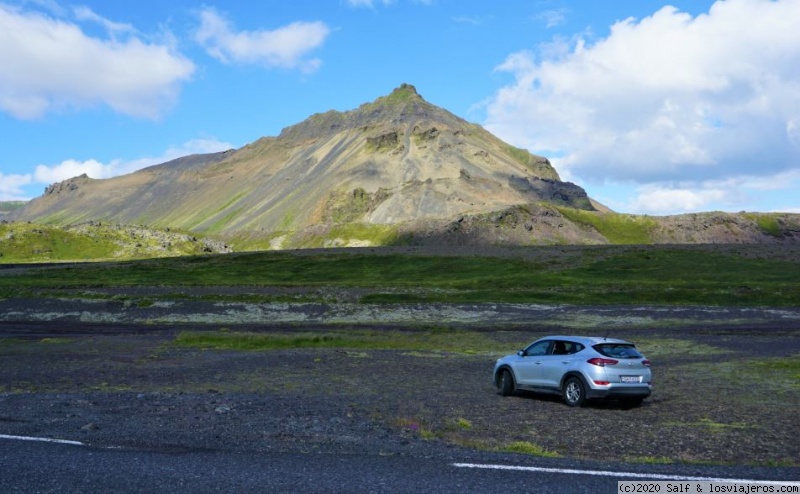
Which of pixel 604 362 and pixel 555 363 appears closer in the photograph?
pixel 604 362

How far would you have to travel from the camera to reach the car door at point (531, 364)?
951 inches

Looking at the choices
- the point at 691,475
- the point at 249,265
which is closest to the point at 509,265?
the point at 249,265

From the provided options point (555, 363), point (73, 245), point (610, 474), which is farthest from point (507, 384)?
point (73, 245)

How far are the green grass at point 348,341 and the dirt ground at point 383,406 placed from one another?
3.71m

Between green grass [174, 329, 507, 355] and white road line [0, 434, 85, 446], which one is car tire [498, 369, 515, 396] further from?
green grass [174, 329, 507, 355]

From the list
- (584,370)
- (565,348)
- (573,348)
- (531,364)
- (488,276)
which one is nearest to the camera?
(584,370)

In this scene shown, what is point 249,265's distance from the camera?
461 feet

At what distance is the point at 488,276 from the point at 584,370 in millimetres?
91376

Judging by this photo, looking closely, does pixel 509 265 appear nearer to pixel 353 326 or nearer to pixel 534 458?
pixel 353 326

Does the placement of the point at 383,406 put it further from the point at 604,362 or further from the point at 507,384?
the point at 604,362

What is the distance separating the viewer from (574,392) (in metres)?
22.6

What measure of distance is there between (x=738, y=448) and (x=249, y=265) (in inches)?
5146

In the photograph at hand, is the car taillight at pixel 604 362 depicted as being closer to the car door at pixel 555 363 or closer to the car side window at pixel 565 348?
the car side window at pixel 565 348

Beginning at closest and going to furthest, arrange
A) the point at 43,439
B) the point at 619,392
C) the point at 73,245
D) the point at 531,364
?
the point at 43,439 → the point at 619,392 → the point at 531,364 → the point at 73,245
